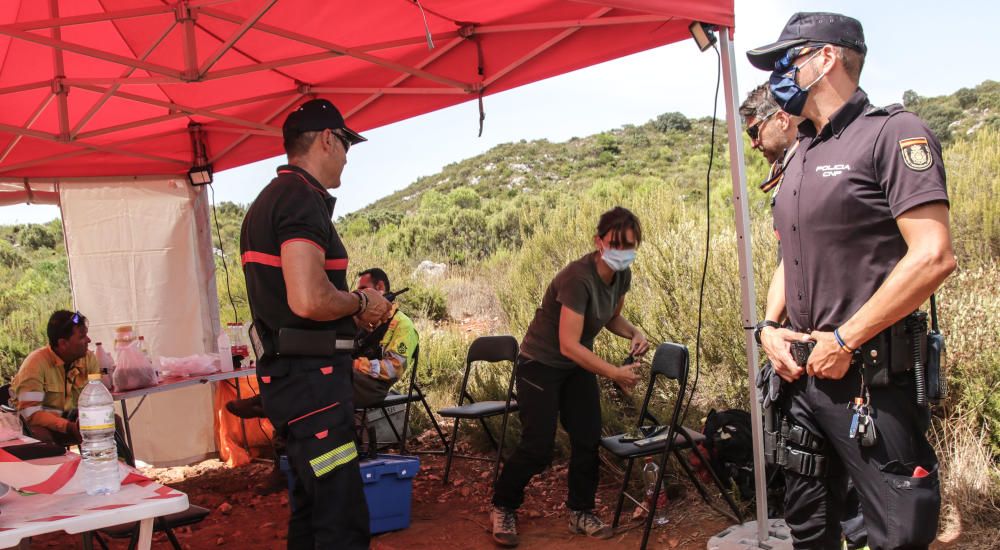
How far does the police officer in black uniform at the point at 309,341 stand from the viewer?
2777 mm

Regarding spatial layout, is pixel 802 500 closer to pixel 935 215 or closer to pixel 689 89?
pixel 935 215

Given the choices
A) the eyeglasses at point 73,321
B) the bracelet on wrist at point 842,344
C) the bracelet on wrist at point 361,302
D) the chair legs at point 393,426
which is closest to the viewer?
the bracelet on wrist at point 842,344

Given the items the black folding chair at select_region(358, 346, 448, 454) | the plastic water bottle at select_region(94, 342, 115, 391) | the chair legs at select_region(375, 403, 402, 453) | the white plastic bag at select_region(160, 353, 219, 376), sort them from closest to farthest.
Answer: the plastic water bottle at select_region(94, 342, 115, 391) < the white plastic bag at select_region(160, 353, 219, 376) < the black folding chair at select_region(358, 346, 448, 454) < the chair legs at select_region(375, 403, 402, 453)

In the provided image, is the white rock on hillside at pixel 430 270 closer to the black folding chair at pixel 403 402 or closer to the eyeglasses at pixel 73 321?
the black folding chair at pixel 403 402

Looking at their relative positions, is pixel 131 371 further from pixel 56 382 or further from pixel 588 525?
pixel 588 525

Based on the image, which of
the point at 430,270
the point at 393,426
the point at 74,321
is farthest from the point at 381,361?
the point at 430,270

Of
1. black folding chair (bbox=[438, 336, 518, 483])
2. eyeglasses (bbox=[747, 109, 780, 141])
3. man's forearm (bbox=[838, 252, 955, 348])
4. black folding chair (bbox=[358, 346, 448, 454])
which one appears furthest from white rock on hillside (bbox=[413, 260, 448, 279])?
man's forearm (bbox=[838, 252, 955, 348])

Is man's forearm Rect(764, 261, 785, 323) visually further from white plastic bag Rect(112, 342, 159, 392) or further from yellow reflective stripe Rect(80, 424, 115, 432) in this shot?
white plastic bag Rect(112, 342, 159, 392)

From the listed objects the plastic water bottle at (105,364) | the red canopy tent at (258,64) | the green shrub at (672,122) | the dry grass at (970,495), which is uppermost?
the green shrub at (672,122)

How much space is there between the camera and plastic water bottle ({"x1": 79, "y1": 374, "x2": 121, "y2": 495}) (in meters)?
2.40

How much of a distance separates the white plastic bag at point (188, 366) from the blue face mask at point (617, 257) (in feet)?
11.0

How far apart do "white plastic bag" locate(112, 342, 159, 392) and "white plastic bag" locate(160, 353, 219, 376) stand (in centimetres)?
21

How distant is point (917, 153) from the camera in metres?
2.16

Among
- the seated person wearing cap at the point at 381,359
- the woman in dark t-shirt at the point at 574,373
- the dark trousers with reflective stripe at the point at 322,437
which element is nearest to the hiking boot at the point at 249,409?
the seated person wearing cap at the point at 381,359
